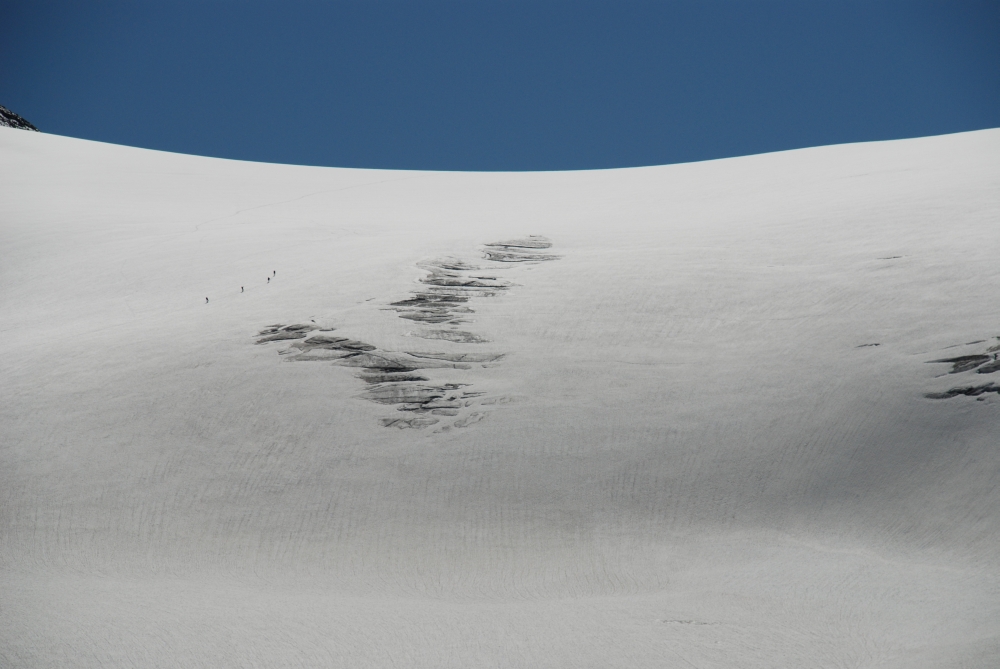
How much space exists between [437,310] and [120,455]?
500 cm

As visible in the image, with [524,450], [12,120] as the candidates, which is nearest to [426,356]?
[524,450]

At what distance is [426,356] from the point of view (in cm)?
1195

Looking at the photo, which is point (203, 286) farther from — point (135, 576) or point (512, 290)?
point (135, 576)

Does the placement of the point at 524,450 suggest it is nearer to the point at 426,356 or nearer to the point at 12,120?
the point at 426,356

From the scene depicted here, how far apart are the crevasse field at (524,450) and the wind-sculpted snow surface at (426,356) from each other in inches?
1.9

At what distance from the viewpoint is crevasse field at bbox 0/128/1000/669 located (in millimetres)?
8102

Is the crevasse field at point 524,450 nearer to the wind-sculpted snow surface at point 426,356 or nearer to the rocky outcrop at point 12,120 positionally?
the wind-sculpted snow surface at point 426,356

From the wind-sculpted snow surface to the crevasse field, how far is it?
49 millimetres

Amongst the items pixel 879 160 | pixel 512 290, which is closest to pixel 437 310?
pixel 512 290

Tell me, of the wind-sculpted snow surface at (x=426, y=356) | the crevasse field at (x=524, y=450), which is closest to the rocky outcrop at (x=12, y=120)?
the crevasse field at (x=524, y=450)

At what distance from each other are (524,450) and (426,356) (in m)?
2.27

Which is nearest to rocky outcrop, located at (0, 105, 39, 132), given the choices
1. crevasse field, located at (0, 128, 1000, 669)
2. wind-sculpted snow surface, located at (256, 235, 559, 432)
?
crevasse field, located at (0, 128, 1000, 669)

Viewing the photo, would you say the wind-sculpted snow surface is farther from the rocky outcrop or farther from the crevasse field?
the rocky outcrop

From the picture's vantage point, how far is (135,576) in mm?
9109
